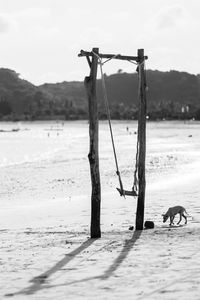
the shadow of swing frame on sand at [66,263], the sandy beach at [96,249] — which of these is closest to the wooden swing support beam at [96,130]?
the sandy beach at [96,249]

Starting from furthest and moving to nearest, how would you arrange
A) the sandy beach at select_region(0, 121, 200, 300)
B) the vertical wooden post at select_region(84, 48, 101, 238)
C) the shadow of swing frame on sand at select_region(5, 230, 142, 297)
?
the vertical wooden post at select_region(84, 48, 101, 238) → the shadow of swing frame on sand at select_region(5, 230, 142, 297) → the sandy beach at select_region(0, 121, 200, 300)

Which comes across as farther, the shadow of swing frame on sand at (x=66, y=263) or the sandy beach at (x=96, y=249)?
the shadow of swing frame on sand at (x=66, y=263)

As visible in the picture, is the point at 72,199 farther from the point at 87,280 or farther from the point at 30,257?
the point at 87,280

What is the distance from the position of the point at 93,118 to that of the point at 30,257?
3.24 m

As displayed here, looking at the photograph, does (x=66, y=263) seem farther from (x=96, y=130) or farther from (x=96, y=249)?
(x=96, y=130)

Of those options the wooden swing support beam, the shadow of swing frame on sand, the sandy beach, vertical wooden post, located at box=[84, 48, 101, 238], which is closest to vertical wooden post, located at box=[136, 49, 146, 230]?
the wooden swing support beam

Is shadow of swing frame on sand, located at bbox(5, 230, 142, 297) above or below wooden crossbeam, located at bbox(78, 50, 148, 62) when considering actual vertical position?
below

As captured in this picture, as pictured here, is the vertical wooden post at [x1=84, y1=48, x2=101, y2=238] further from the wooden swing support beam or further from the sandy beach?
the sandy beach

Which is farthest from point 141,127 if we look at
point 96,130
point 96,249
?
point 96,249

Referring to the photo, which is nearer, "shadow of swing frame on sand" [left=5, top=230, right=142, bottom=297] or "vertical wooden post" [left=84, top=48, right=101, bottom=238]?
"shadow of swing frame on sand" [left=5, top=230, right=142, bottom=297]

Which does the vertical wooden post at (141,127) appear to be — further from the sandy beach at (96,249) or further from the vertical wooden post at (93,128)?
the vertical wooden post at (93,128)

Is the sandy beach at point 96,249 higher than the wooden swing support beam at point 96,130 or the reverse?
the reverse

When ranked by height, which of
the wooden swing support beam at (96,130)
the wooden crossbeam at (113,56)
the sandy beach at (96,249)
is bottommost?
the sandy beach at (96,249)

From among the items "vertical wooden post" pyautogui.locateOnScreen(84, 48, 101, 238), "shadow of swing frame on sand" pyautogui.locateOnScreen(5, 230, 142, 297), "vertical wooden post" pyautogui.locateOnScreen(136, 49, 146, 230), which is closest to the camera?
"shadow of swing frame on sand" pyautogui.locateOnScreen(5, 230, 142, 297)
